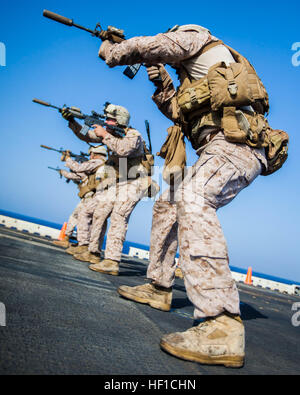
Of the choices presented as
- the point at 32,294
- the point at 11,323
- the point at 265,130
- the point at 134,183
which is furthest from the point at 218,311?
the point at 134,183

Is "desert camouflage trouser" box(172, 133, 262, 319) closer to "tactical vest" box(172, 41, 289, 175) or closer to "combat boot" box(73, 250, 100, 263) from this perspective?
"tactical vest" box(172, 41, 289, 175)

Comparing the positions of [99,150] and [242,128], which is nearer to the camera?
[242,128]

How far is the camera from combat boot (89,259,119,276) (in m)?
3.52

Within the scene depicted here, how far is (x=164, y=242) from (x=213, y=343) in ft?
3.83

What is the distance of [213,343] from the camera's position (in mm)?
1262

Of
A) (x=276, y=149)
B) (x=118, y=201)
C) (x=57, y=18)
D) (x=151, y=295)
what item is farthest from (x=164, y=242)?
(x=57, y=18)

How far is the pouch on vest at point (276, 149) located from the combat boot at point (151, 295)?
119 centimetres

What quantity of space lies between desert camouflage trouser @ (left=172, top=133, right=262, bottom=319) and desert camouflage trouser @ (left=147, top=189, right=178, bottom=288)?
2.45 ft

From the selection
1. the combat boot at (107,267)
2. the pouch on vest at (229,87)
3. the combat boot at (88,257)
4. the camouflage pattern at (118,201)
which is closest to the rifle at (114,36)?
the pouch on vest at (229,87)

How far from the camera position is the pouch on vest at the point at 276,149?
1.82 meters

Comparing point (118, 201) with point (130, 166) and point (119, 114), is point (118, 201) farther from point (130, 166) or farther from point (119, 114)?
point (119, 114)

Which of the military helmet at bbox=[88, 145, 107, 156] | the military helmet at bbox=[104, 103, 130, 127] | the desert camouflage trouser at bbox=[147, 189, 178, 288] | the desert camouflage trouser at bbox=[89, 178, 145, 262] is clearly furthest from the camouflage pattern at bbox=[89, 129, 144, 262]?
the military helmet at bbox=[88, 145, 107, 156]

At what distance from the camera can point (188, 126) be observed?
202 centimetres
